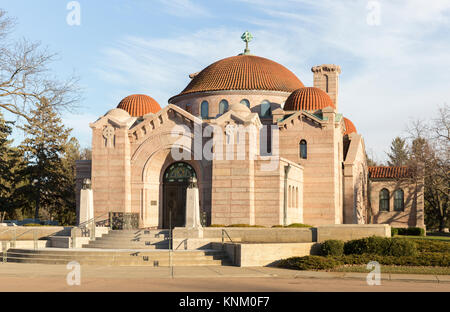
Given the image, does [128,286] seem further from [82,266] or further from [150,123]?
[150,123]

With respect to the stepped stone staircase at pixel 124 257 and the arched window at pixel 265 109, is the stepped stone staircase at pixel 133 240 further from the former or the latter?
the arched window at pixel 265 109

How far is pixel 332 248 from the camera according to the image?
24.1 m

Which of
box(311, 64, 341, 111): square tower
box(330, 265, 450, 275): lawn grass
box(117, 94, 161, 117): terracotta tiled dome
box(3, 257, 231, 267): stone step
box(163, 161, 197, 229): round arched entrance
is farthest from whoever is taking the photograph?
box(311, 64, 341, 111): square tower

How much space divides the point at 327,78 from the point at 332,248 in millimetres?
28866

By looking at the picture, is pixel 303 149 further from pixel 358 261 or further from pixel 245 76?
pixel 358 261

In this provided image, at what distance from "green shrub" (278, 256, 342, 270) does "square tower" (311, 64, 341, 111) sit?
2955cm

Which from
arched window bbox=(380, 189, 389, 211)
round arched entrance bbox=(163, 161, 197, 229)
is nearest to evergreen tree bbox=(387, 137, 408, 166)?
arched window bbox=(380, 189, 389, 211)

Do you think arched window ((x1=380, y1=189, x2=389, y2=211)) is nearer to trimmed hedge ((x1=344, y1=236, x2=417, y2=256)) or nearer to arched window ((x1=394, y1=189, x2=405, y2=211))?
arched window ((x1=394, y1=189, x2=405, y2=211))

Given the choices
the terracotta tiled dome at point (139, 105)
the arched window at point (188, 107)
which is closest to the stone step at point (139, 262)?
the terracotta tiled dome at point (139, 105)

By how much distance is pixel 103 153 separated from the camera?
37938mm

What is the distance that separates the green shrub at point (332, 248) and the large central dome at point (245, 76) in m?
23.8

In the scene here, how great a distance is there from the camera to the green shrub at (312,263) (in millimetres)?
21812

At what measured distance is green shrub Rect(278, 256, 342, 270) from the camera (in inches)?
859
